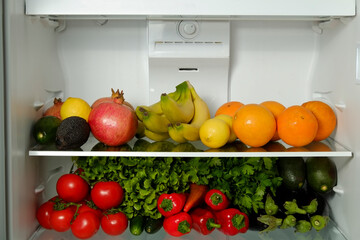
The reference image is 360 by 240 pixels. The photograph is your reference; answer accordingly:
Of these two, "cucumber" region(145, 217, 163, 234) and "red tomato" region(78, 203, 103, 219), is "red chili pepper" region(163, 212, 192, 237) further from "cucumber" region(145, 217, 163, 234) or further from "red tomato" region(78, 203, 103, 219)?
"red tomato" region(78, 203, 103, 219)

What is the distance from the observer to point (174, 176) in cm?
142

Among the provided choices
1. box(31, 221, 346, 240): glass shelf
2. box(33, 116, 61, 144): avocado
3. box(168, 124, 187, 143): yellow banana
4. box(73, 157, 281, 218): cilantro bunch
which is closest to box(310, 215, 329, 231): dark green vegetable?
box(31, 221, 346, 240): glass shelf

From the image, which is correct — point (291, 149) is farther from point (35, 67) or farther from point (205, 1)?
point (35, 67)

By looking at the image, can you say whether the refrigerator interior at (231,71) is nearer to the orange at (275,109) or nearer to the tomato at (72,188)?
the tomato at (72,188)

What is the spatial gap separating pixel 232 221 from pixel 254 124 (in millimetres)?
313

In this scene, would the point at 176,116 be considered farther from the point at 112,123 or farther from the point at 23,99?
the point at 23,99

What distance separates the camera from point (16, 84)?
1243mm

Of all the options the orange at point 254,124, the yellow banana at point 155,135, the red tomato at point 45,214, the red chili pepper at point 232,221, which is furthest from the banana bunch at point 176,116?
the red tomato at point 45,214

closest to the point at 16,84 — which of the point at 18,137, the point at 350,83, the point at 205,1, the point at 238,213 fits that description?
the point at 18,137

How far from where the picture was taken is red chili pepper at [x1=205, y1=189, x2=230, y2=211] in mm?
1419

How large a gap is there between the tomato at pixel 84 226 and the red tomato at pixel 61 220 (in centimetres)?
4

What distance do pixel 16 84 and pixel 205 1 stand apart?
57cm

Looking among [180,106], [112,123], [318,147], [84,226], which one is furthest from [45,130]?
[318,147]

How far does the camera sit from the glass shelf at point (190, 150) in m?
1.30
